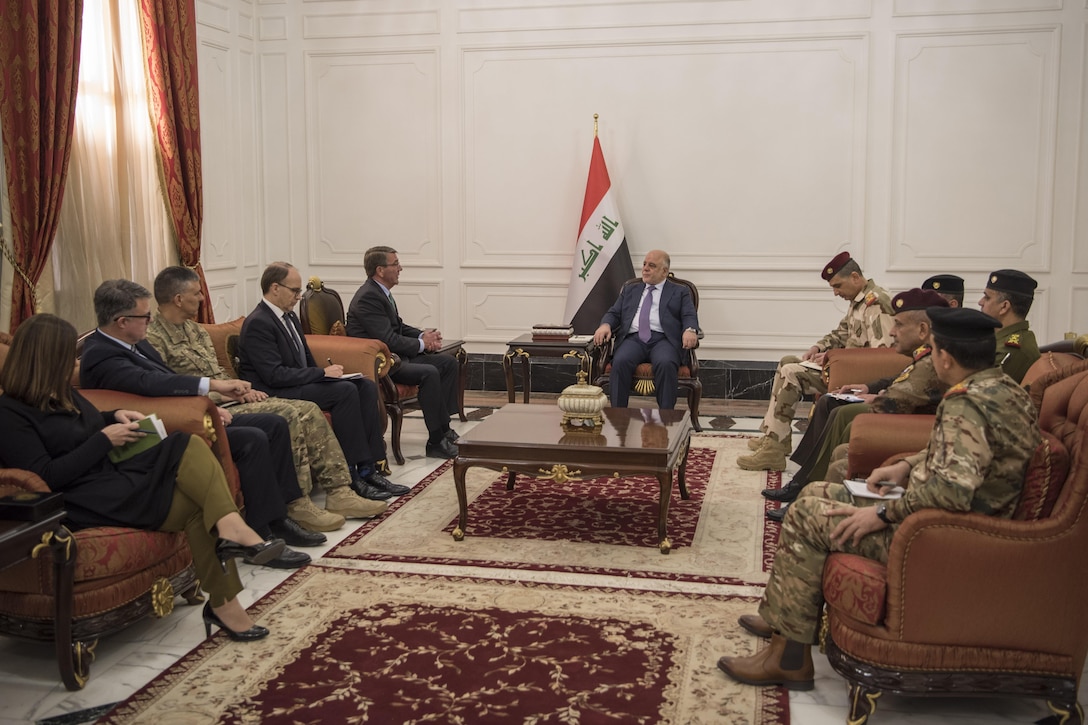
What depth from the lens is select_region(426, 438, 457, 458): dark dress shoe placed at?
6.08 meters

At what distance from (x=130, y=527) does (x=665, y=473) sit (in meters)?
2.11

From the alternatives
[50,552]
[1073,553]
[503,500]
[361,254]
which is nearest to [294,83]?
[361,254]

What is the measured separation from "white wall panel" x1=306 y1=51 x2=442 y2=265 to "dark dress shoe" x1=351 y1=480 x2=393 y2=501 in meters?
3.50

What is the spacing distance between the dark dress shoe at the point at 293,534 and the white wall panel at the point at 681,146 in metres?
4.14

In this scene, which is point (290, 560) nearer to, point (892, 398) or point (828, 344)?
point (892, 398)

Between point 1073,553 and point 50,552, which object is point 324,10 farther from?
point 1073,553

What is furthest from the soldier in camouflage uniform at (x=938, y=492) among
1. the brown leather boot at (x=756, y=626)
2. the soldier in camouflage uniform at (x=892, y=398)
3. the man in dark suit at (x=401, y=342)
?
the man in dark suit at (x=401, y=342)

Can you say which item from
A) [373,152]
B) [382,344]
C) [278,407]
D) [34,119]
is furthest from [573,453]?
[373,152]

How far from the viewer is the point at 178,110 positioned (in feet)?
22.9

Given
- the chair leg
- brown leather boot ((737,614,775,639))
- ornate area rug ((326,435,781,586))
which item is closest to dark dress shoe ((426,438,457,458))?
ornate area rug ((326,435,781,586))

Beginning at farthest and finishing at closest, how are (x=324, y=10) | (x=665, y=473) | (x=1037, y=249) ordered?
(x=324, y=10)
(x=1037, y=249)
(x=665, y=473)

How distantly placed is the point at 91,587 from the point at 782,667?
2.15 metres

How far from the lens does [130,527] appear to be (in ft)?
10.8

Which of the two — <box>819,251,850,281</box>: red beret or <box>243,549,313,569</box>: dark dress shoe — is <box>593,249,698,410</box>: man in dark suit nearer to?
<box>819,251,850,281</box>: red beret
